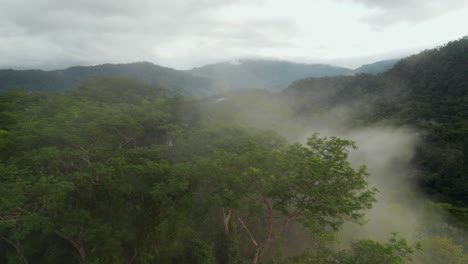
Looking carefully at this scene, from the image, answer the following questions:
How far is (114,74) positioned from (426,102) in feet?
527

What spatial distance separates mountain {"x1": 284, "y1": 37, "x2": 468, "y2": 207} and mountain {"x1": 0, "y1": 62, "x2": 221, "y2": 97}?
89.5 m

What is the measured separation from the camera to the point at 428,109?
51.2m

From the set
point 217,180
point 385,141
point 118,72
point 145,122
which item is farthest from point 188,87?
point 217,180

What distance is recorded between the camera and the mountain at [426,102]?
32281 mm

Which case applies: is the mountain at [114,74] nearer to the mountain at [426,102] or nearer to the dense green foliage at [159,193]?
the mountain at [426,102]

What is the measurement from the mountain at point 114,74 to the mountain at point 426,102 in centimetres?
8947

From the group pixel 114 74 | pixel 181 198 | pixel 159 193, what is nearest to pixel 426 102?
pixel 181 198

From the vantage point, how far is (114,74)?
16925cm

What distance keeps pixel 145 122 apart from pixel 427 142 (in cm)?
3660

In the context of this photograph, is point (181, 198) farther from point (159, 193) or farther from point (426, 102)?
point (426, 102)

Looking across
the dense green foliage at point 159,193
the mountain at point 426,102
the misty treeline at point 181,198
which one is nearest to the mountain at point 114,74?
the mountain at point 426,102

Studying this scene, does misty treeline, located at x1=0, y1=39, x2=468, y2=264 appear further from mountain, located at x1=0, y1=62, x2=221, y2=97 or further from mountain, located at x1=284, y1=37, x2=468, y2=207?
mountain, located at x1=0, y1=62, x2=221, y2=97

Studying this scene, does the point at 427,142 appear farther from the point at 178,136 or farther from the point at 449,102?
the point at 178,136

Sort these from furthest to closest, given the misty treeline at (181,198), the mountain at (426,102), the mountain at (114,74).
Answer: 1. the mountain at (114,74)
2. the mountain at (426,102)
3. the misty treeline at (181,198)
